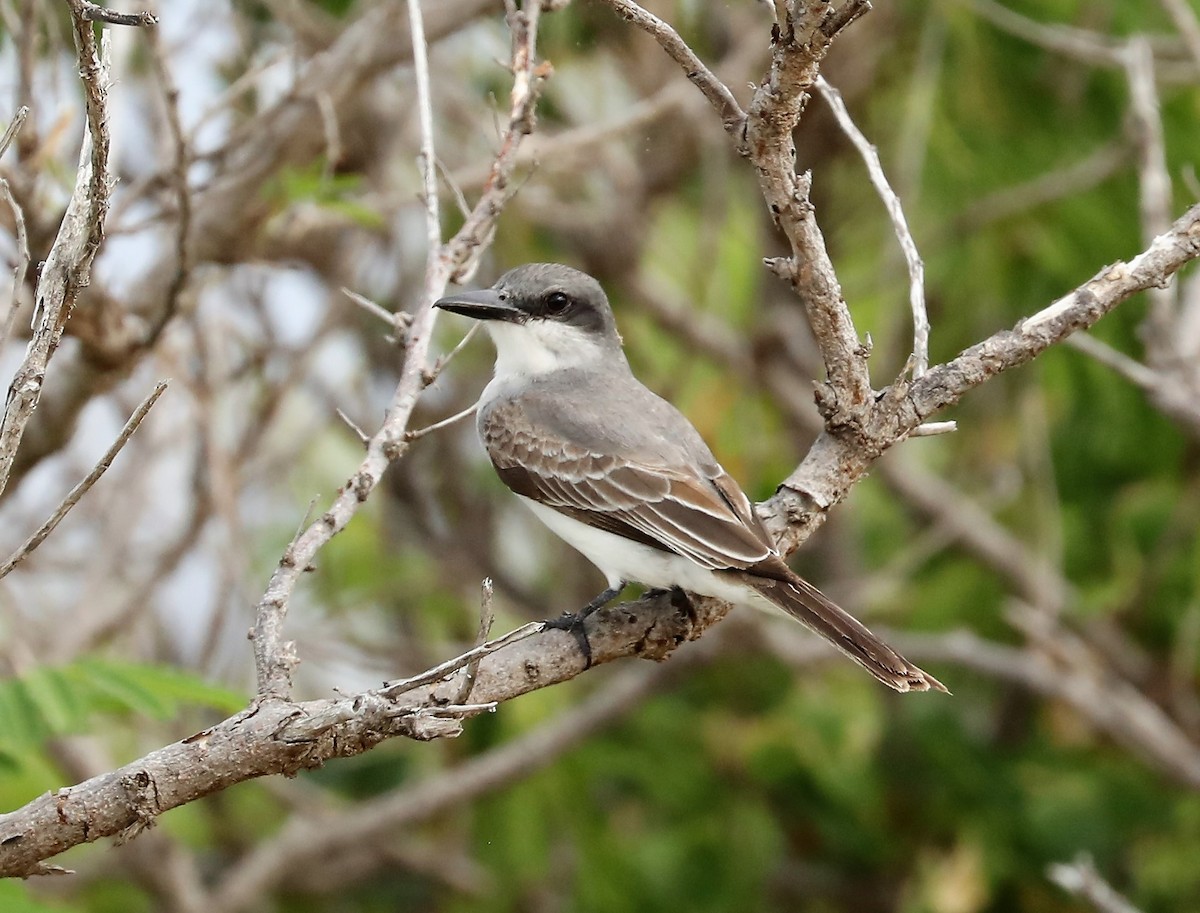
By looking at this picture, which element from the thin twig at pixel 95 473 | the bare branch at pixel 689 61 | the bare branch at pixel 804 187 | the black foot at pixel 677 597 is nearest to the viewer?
the thin twig at pixel 95 473

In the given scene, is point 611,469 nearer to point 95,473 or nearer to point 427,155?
point 427,155

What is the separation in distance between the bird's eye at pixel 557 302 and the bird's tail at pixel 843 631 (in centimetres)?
140

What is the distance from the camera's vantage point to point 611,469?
427cm

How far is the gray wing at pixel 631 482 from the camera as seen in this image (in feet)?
12.6

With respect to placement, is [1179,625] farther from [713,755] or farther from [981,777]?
[713,755]

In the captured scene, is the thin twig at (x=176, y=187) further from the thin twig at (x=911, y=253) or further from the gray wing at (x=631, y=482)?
the thin twig at (x=911, y=253)

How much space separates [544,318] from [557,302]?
0.07 m

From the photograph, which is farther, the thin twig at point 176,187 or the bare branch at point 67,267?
the thin twig at point 176,187

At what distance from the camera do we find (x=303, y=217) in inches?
196

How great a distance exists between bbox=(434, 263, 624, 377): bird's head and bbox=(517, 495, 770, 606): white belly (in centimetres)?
54

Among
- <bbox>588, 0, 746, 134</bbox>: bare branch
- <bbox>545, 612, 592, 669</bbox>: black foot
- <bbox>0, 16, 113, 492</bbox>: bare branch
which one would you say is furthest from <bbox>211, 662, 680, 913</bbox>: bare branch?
<bbox>0, 16, 113, 492</bbox>: bare branch

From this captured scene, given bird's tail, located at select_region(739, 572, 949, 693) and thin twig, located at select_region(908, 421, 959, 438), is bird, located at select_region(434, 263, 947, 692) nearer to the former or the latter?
bird's tail, located at select_region(739, 572, 949, 693)

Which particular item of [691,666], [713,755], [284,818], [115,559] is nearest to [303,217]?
[115,559]

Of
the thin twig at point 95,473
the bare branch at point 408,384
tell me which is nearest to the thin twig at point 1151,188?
the bare branch at point 408,384
